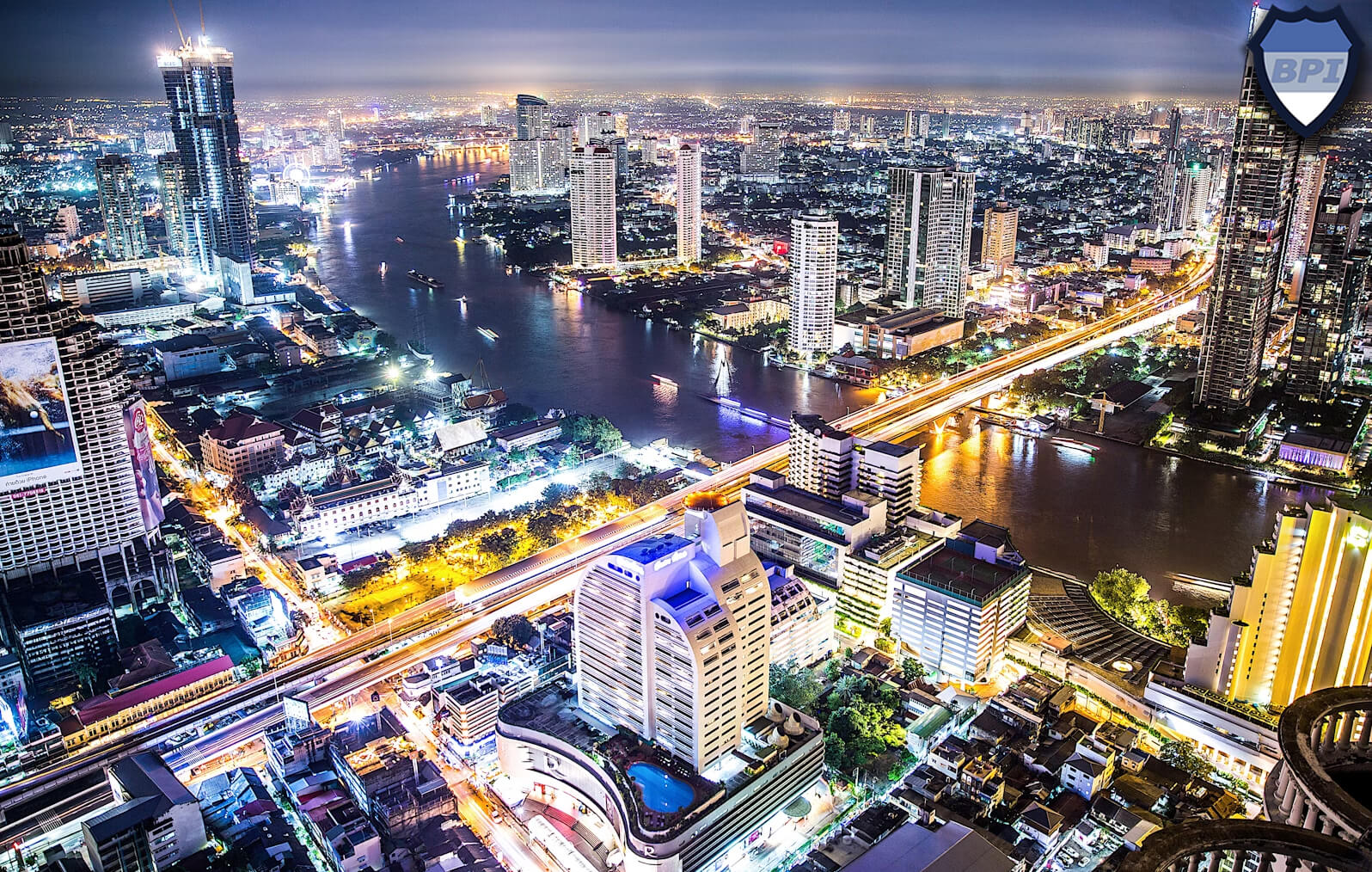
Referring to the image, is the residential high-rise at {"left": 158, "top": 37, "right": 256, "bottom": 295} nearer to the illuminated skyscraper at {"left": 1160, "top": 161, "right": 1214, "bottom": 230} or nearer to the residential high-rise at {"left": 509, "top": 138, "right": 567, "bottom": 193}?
the residential high-rise at {"left": 509, "top": 138, "right": 567, "bottom": 193}

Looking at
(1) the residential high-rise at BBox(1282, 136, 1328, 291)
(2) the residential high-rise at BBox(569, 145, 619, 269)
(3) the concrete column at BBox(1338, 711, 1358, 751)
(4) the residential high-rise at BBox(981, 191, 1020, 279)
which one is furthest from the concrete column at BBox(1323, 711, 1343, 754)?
(2) the residential high-rise at BBox(569, 145, 619, 269)

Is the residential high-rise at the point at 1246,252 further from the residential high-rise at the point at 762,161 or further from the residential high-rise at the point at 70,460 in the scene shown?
the residential high-rise at the point at 762,161

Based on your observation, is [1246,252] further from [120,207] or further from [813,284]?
[120,207]

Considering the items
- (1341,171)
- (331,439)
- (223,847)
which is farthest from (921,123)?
(223,847)

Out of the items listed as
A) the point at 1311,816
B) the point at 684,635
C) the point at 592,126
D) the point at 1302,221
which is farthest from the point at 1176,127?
the point at 1311,816

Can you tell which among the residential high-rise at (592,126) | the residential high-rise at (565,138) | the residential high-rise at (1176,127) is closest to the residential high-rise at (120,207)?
the residential high-rise at (565,138)
